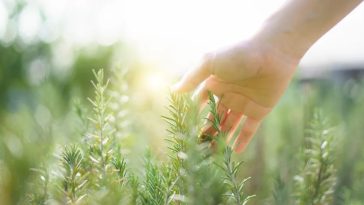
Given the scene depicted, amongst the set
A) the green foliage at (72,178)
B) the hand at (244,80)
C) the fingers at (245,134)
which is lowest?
the green foliage at (72,178)

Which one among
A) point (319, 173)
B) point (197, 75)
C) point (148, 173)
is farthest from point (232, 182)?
point (197, 75)

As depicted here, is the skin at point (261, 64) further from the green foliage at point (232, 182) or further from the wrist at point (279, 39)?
the green foliage at point (232, 182)

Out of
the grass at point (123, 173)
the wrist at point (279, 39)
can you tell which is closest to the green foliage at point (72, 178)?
the grass at point (123, 173)

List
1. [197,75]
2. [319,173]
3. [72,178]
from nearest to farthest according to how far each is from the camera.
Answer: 1. [72,178]
2. [319,173]
3. [197,75]

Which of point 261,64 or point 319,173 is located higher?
point 261,64

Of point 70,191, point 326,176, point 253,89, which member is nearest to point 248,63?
point 253,89

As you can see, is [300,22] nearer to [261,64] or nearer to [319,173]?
[261,64]

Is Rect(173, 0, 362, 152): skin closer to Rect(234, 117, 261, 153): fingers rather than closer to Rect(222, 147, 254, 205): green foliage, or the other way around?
Rect(234, 117, 261, 153): fingers

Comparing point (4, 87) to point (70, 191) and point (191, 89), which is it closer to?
point (191, 89)
